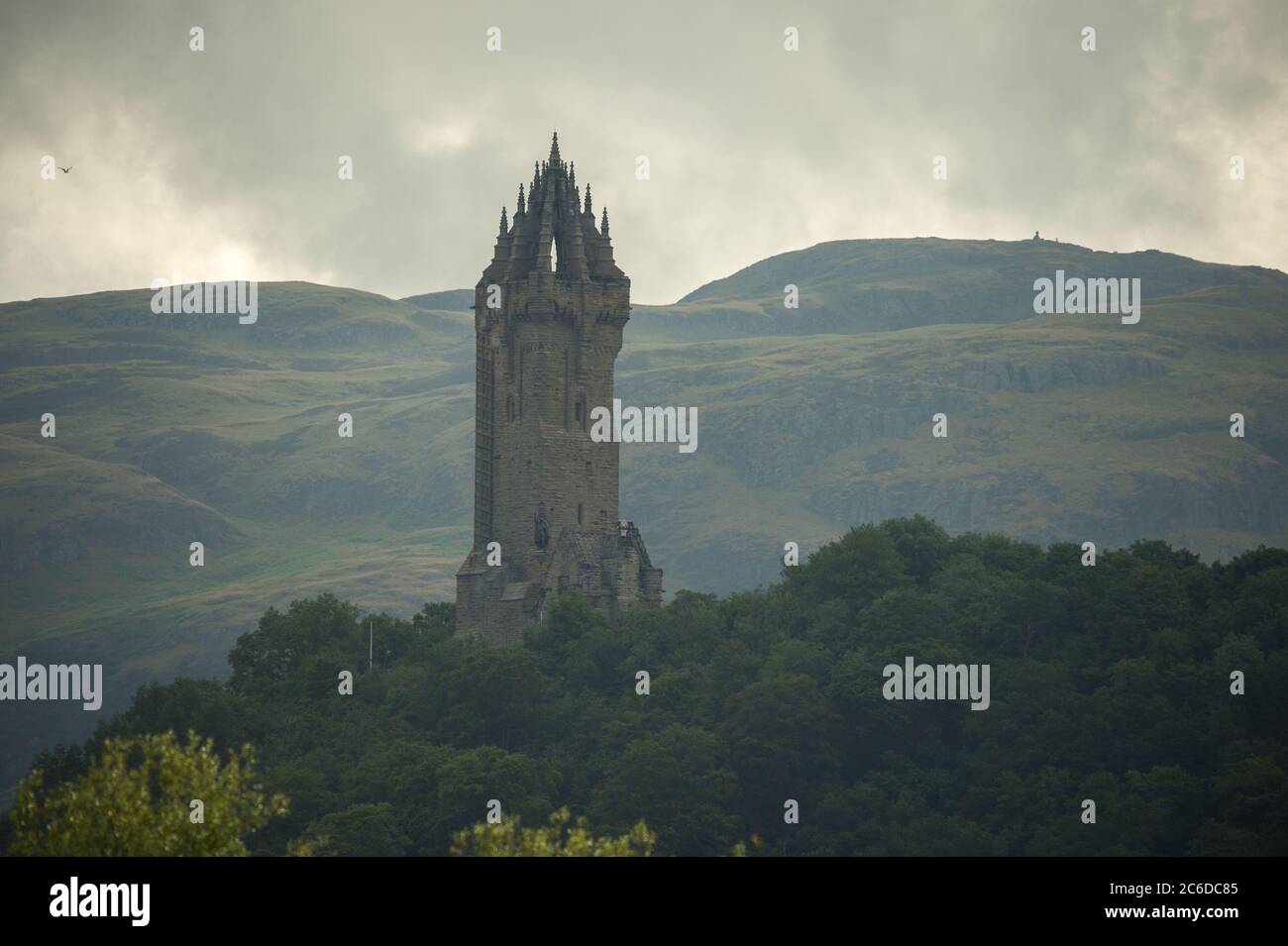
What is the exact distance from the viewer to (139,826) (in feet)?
171

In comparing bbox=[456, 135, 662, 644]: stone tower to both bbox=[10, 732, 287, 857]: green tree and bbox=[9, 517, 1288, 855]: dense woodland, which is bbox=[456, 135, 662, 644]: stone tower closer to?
bbox=[9, 517, 1288, 855]: dense woodland

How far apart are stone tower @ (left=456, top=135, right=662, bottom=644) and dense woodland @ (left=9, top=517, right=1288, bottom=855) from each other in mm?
3102

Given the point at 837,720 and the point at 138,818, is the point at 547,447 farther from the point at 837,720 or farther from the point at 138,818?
the point at 138,818

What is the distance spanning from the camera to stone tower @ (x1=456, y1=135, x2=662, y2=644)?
12481 cm

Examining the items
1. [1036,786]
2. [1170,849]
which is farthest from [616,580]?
[1170,849]

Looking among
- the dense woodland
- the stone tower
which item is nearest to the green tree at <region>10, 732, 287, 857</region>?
the dense woodland

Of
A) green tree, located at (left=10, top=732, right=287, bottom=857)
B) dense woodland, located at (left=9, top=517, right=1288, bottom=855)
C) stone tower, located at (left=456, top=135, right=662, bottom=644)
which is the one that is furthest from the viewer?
stone tower, located at (left=456, top=135, right=662, bottom=644)

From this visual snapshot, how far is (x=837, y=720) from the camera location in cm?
11275

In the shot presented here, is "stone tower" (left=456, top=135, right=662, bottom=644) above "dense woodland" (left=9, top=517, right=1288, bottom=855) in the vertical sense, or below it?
above

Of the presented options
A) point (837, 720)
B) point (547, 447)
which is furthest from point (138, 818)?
point (547, 447)

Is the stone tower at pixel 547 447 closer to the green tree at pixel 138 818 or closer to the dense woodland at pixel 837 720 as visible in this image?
the dense woodland at pixel 837 720

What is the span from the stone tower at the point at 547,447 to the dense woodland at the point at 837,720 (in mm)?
3102

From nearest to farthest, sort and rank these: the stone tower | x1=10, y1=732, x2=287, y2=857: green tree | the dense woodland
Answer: x1=10, y1=732, x2=287, y2=857: green tree → the dense woodland → the stone tower

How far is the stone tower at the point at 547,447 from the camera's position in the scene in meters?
125
